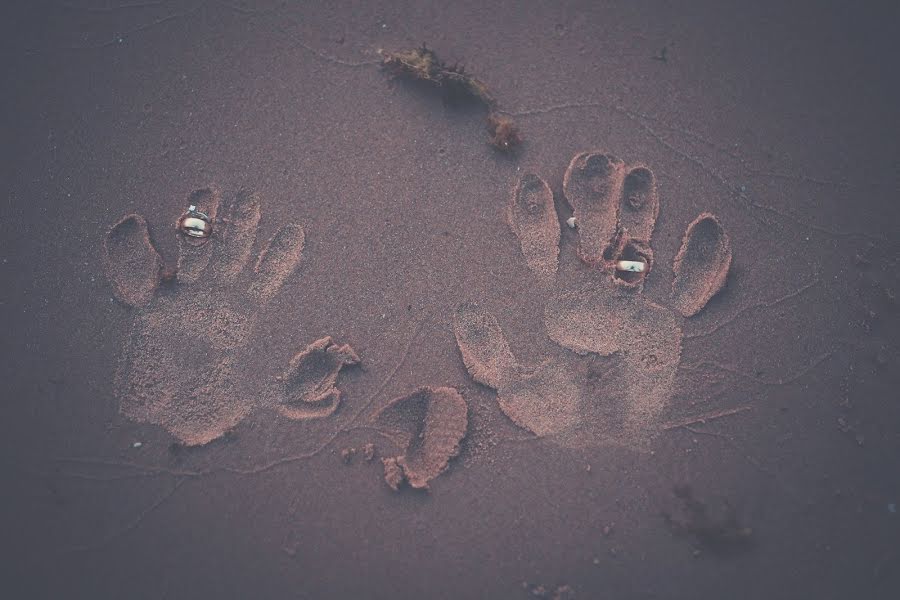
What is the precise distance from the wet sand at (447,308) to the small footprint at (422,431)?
2cm

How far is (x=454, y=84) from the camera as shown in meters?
3.57

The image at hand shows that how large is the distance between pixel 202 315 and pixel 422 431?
1.78 meters

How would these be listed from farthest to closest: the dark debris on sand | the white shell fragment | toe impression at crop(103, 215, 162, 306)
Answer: toe impression at crop(103, 215, 162, 306), the white shell fragment, the dark debris on sand

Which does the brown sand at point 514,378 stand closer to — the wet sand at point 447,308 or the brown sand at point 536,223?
the wet sand at point 447,308

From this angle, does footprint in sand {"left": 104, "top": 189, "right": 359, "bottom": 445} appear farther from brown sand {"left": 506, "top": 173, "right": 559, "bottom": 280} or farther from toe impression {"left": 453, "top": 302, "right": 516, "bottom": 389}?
brown sand {"left": 506, "top": 173, "right": 559, "bottom": 280}

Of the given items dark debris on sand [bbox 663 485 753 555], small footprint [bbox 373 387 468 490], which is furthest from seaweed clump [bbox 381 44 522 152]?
dark debris on sand [bbox 663 485 753 555]

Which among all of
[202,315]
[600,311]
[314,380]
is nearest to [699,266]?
[600,311]

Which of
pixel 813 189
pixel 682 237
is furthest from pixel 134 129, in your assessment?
pixel 813 189

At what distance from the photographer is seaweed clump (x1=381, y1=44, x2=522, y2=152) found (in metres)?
3.55

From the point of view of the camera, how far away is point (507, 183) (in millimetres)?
3594

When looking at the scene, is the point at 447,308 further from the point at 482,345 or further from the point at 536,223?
the point at 536,223

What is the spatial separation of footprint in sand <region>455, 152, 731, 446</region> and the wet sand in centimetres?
2

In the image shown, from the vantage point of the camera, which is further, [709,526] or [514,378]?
[514,378]

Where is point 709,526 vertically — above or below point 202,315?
below
